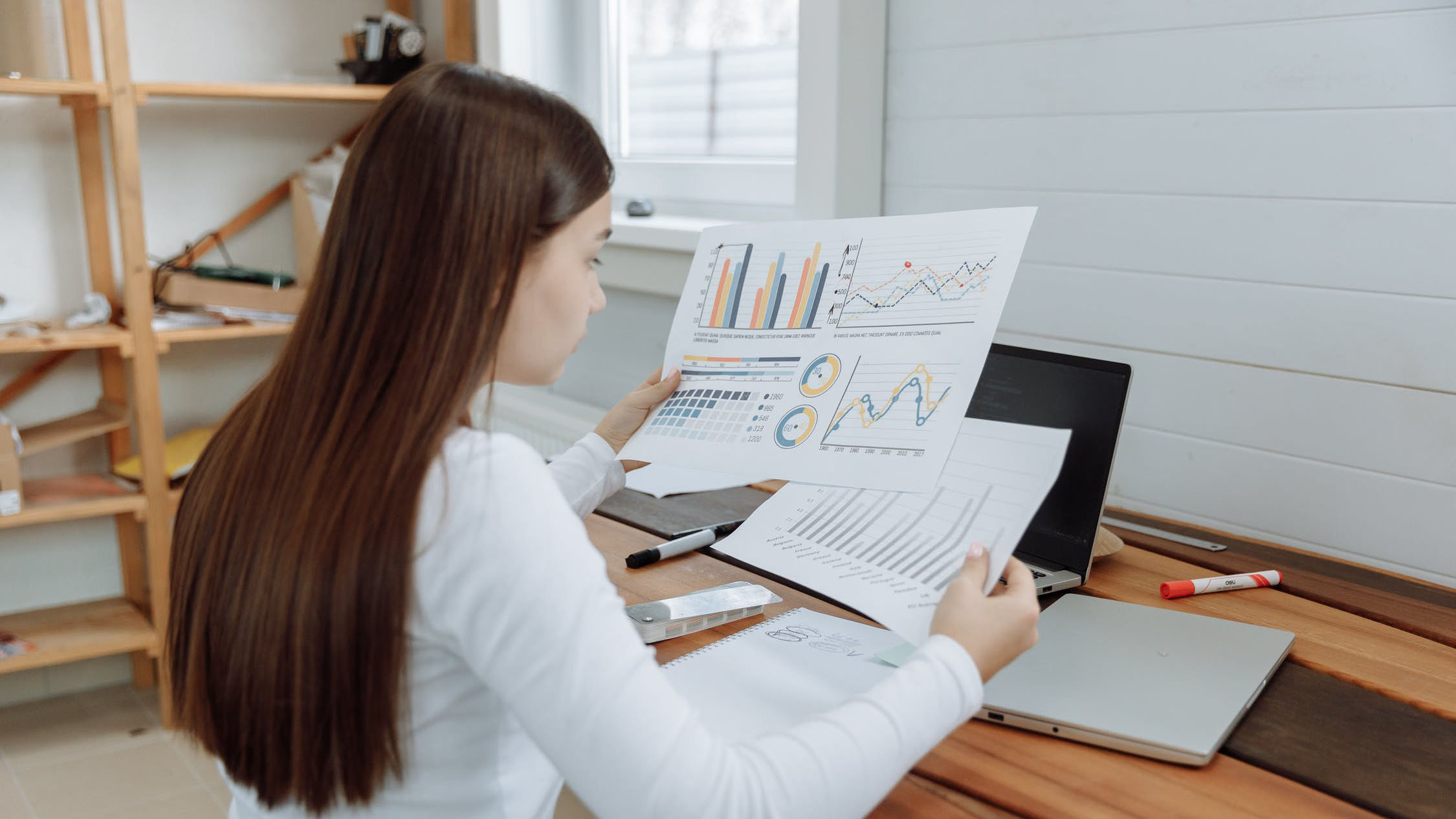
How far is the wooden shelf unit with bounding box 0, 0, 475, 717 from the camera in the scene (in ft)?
7.11

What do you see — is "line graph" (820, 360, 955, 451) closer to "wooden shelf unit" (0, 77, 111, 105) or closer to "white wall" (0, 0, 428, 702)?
"wooden shelf unit" (0, 77, 111, 105)

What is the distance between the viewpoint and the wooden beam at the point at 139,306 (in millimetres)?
2146

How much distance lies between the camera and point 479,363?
696mm

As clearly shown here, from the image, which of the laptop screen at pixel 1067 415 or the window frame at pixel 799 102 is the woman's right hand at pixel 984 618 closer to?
the laptop screen at pixel 1067 415

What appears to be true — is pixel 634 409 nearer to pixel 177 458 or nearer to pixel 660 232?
pixel 660 232

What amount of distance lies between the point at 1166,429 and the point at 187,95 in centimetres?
202

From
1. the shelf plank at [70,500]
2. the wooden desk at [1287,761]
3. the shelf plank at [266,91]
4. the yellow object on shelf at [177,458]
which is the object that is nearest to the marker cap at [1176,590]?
the wooden desk at [1287,761]

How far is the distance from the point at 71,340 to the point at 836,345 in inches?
73.8

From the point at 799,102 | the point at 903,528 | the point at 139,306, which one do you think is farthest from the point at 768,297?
the point at 139,306

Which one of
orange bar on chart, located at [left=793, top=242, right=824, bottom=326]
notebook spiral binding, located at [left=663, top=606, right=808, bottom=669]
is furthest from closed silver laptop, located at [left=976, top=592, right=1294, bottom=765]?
orange bar on chart, located at [left=793, top=242, right=824, bottom=326]

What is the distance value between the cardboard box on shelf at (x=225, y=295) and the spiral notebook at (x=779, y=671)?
1.76m

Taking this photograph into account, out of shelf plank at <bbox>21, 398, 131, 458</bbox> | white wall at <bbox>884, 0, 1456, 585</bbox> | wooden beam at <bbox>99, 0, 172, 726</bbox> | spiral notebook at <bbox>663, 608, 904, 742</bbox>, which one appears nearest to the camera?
spiral notebook at <bbox>663, 608, 904, 742</bbox>

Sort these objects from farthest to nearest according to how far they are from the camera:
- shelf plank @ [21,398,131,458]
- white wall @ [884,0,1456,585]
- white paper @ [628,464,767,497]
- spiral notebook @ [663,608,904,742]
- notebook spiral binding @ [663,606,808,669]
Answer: shelf plank @ [21,398,131,458] < white paper @ [628,464,767,497] < white wall @ [884,0,1456,585] < notebook spiral binding @ [663,606,808,669] < spiral notebook @ [663,608,904,742]

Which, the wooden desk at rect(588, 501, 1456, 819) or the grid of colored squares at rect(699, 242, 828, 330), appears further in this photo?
the grid of colored squares at rect(699, 242, 828, 330)
